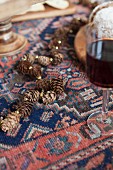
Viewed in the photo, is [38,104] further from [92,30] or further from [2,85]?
[92,30]

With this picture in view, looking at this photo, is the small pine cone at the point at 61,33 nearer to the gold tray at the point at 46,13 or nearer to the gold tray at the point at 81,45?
the gold tray at the point at 81,45

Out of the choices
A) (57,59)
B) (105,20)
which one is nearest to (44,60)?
(57,59)

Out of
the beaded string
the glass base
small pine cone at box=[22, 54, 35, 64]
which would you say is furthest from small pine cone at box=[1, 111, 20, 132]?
small pine cone at box=[22, 54, 35, 64]

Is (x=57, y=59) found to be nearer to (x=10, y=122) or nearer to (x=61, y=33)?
(x=61, y=33)

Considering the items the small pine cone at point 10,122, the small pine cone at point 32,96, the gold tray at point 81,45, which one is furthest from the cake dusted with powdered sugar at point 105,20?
the small pine cone at point 10,122

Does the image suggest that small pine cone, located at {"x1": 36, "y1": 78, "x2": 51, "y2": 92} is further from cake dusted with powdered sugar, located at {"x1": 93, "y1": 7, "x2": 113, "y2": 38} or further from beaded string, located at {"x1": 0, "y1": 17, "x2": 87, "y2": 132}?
cake dusted with powdered sugar, located at {"x1": 93, "y1": 7, "x2": 113, "y2": 38}
